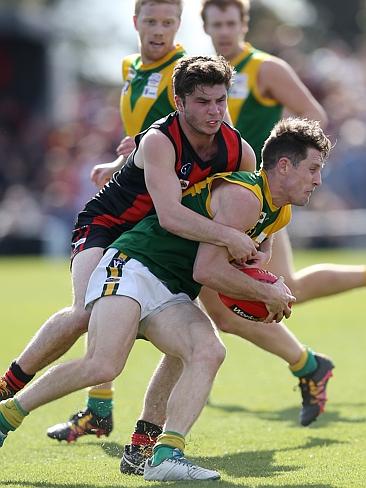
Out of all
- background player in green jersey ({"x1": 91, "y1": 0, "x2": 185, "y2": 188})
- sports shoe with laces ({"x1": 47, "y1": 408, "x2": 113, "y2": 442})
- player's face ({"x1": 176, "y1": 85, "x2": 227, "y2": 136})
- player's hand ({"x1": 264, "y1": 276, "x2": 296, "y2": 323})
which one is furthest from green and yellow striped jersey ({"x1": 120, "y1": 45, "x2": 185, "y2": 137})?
player's hand ({"x1": 264, "y1": 276, "x2": 296, "y2": 323})

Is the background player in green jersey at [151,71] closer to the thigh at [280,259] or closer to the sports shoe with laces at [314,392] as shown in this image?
the thigh at [280,259]

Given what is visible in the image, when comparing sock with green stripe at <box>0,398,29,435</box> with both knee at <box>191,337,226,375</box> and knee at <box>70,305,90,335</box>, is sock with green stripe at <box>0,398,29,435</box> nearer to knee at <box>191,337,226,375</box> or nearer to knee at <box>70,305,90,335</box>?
knee at <box>70,305,90,335</box>

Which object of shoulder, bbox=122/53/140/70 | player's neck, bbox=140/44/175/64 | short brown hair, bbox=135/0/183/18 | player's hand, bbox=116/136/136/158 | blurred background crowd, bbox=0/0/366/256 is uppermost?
short brown hair, bbox=135/0/183/18

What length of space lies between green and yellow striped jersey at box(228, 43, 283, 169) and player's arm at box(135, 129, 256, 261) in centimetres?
227

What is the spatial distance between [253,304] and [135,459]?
37.4 inches

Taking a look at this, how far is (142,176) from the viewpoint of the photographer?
5996mm

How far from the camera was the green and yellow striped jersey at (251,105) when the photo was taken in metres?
7.93

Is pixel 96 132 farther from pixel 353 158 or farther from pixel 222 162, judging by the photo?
pixel 222 162

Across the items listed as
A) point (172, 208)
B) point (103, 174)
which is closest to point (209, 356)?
point (172, 208)

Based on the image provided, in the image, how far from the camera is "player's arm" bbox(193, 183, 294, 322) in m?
5.57

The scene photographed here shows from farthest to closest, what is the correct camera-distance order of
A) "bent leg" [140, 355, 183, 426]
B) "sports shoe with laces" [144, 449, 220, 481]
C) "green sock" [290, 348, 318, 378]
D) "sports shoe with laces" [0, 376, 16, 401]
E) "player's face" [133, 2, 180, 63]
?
"green sock" [290, 348, 318, 378] < "player's face" [133, 2, 180, 63] < "sports shoe with laces" [0, 376, 16, 401] < "bent leg" [140, 355, 183, 426] < "sports shoe with laces" [144, 449, 220, 481]

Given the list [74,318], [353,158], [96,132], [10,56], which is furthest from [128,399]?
[10,56]

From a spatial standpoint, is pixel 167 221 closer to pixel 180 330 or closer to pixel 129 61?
pixel 180 330

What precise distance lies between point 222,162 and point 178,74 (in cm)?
47
